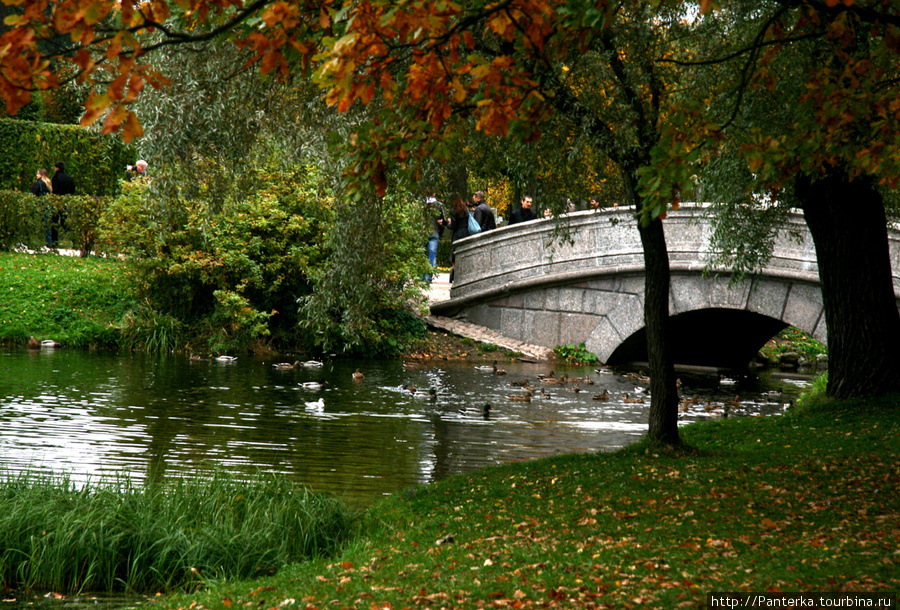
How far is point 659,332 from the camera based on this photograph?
860 centimetres

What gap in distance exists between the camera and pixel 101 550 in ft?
19.5

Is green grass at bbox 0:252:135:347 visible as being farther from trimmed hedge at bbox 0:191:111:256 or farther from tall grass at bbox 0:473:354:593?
tall grass at bbox 0:473:354:593

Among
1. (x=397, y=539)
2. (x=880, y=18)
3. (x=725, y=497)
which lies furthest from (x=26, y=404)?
(x=880, y=18)

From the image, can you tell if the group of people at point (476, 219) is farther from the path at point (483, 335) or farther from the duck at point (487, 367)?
the duck at point (487, 367)

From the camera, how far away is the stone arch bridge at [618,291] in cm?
1678

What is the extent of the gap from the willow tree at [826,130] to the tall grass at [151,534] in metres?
3.46

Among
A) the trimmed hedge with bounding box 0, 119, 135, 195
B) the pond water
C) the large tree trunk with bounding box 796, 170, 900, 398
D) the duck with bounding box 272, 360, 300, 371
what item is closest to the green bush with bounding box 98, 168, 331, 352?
the pond water

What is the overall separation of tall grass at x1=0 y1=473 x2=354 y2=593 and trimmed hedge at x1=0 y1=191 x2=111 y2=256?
16626 mm

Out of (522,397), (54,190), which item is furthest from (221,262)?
(54,190)

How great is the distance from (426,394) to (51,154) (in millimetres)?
16773

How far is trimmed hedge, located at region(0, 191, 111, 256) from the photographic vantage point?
72.3 feet

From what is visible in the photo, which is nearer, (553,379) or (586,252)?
(553,379)

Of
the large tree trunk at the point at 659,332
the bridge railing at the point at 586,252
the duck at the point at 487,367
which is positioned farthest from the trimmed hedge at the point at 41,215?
the large tree trunk at the point at 659,332

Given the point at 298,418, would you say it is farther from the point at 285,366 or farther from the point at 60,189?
the point at 60,189
